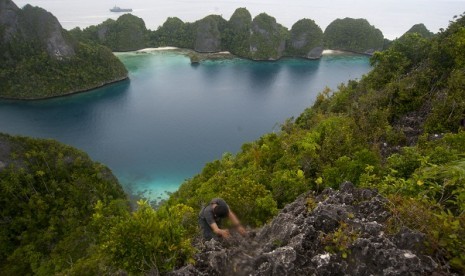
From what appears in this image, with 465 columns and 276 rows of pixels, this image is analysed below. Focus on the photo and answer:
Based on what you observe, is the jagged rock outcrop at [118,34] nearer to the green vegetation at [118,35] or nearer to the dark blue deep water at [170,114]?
the green vegetation at [118,35]

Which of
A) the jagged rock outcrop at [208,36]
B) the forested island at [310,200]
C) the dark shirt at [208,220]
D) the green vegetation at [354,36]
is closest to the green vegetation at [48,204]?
the forested island at [310,200]

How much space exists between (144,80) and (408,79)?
64.9m

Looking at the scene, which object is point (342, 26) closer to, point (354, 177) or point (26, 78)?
point (26, 78)

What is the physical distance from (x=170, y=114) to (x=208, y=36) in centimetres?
5293

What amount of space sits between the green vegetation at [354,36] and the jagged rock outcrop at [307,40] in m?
11.5

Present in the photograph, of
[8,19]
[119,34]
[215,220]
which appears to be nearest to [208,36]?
[119,34]

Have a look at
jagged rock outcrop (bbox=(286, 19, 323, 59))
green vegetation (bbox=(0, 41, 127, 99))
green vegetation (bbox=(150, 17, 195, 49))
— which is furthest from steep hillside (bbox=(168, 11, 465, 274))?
green vegetation (bbox=(150, 17, 195, 49))

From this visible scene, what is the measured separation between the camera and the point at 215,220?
25.4 ft

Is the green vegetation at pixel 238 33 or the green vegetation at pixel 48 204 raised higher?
the green vegetation at pixel 238 33

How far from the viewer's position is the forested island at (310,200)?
5.52 m

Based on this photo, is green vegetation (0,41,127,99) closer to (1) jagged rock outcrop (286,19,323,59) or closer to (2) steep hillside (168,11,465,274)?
(1) jagged rock outcrop (286,19,323,59)

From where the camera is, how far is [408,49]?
24.4m

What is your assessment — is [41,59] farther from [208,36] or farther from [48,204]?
[48,204]

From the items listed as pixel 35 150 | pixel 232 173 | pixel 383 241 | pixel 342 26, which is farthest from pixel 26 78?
pixel 342 26
